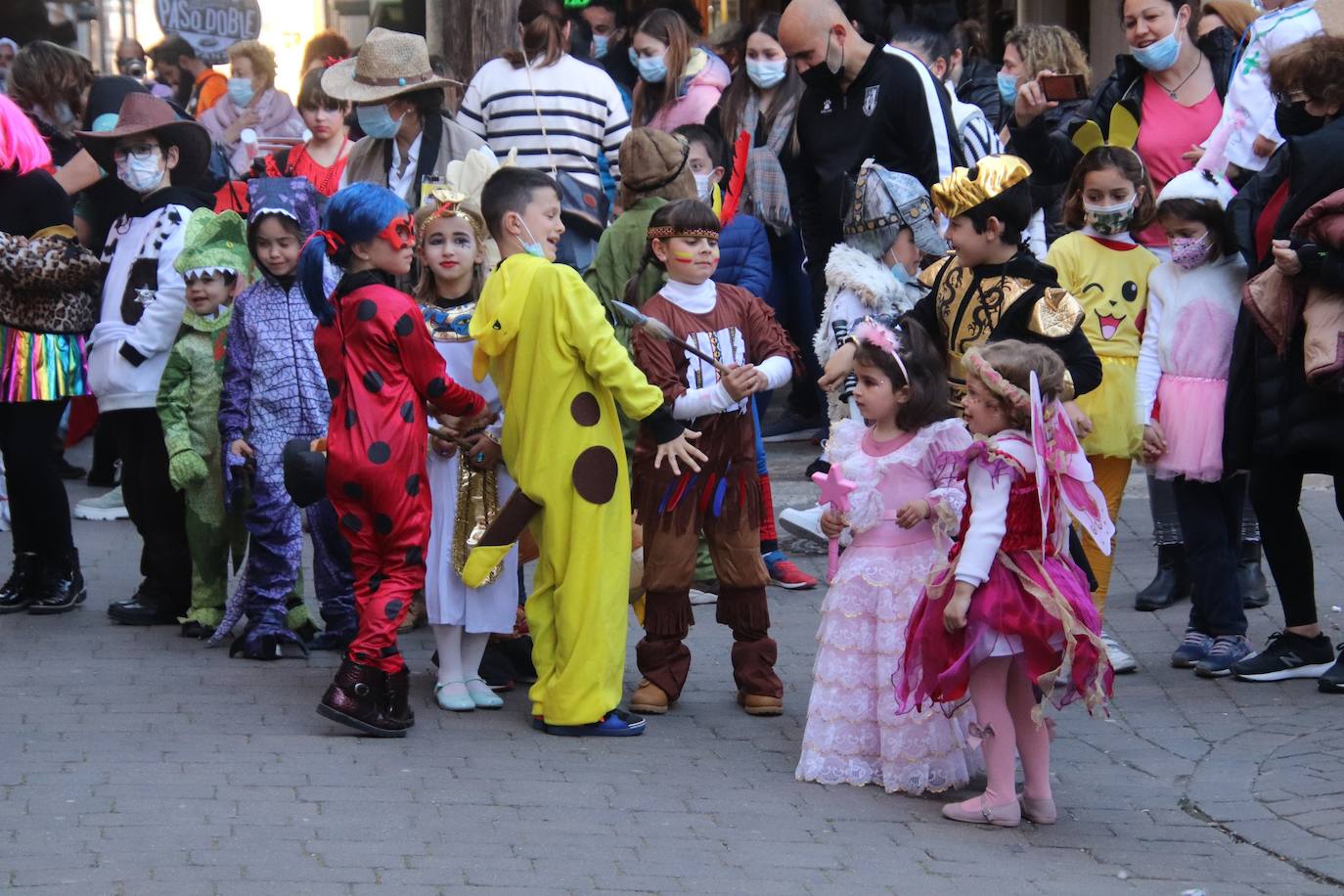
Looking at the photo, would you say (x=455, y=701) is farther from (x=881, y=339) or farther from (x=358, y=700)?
(x=881, y=339)

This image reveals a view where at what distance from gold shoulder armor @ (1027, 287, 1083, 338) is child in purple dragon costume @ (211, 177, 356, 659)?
9.04 feet

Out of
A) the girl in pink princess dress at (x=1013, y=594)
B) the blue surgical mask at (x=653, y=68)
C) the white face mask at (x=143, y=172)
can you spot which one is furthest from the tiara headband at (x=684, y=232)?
the blue surgical mask at (x=653, y=68)

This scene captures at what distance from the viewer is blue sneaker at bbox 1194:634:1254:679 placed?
270 inches

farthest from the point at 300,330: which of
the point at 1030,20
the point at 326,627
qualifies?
the point at 1030,20

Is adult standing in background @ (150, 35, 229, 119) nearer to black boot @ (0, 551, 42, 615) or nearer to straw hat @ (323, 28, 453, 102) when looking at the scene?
straw hat @ (323, 28, 453, 102)

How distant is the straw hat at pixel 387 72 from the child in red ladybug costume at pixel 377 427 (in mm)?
2453

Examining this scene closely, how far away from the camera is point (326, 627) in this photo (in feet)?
24.8

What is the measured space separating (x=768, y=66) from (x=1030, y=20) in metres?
5.24

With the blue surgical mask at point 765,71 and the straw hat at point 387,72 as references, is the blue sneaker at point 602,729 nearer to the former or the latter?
the straw hat at point 387,72

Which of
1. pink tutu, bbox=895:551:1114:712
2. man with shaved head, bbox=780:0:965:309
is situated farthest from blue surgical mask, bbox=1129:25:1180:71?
pink tutu, bbox=895:551:1114:712

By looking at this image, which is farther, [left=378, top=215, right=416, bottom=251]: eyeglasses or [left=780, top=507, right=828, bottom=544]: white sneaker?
[left=780, top=507, right=828, bottom=544]: white sneaker

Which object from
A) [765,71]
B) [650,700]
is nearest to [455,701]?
[650,700]

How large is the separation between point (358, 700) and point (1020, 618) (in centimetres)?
212

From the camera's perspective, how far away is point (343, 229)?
20.4 feet
